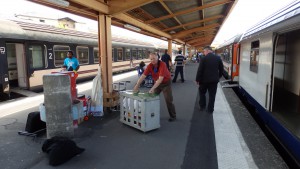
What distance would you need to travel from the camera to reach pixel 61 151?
139 inches

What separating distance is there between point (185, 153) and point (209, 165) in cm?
49

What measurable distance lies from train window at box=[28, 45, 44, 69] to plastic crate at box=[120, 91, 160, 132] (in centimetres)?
579

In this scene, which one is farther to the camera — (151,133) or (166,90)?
(166,90)

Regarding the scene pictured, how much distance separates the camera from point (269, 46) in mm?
4652

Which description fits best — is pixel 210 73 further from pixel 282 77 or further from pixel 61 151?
pixel 61 151

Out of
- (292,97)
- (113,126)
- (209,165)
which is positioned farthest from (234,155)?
(292,97)

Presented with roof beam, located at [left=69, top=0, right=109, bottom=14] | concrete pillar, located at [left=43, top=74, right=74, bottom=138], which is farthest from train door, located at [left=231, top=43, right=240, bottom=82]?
concrete pillar, located at [left=43, top=74, right=74, bottom=138]

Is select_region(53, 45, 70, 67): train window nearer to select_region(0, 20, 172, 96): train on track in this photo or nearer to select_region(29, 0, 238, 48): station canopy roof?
select_region(0, 20, 172, 96): train on track

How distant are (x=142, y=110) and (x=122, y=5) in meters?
3.17

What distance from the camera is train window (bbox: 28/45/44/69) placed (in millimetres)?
9055

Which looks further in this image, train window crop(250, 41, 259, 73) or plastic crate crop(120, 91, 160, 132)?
train window crop(250, 41, 259, 73)

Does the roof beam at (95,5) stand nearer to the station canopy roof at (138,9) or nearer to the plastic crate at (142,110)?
the station canopy roof at (138,9)

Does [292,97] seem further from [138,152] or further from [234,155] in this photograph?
[138,152]

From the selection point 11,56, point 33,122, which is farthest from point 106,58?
point 11,56
